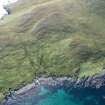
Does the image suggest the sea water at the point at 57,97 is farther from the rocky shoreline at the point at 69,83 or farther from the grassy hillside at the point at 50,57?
the grassy hillside at the point at 50,57

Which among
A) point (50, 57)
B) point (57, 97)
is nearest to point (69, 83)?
point (57, 97)

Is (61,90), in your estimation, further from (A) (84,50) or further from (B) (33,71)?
(A) (84,50)

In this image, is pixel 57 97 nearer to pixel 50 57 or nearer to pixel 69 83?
pixel 69 83

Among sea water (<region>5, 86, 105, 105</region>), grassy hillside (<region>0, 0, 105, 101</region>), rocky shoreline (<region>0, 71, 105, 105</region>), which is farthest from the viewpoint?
grassy hillside (<region>0, 0, 105, 101</region>)

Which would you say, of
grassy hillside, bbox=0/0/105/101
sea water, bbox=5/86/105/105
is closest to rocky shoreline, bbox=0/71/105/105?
sea water, bbox=5/86/105/105

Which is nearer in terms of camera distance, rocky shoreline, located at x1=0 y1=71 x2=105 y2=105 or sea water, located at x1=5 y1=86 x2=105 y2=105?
sea water, located at x1=5 y1=86 x2=105 y2=105

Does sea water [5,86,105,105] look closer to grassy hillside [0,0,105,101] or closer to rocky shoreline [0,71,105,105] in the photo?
rocky shoreline [0,71,105,105]

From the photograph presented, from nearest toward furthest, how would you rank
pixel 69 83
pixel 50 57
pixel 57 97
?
pixel 57 97
pixel 69 83
pixel 50 57

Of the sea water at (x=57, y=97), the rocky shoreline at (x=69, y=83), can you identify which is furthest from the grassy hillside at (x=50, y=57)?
the sea water at (x=57, y=97)

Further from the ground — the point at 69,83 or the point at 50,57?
the point at 69,83

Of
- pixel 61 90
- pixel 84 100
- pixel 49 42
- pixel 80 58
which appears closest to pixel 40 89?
pixel 61 90
